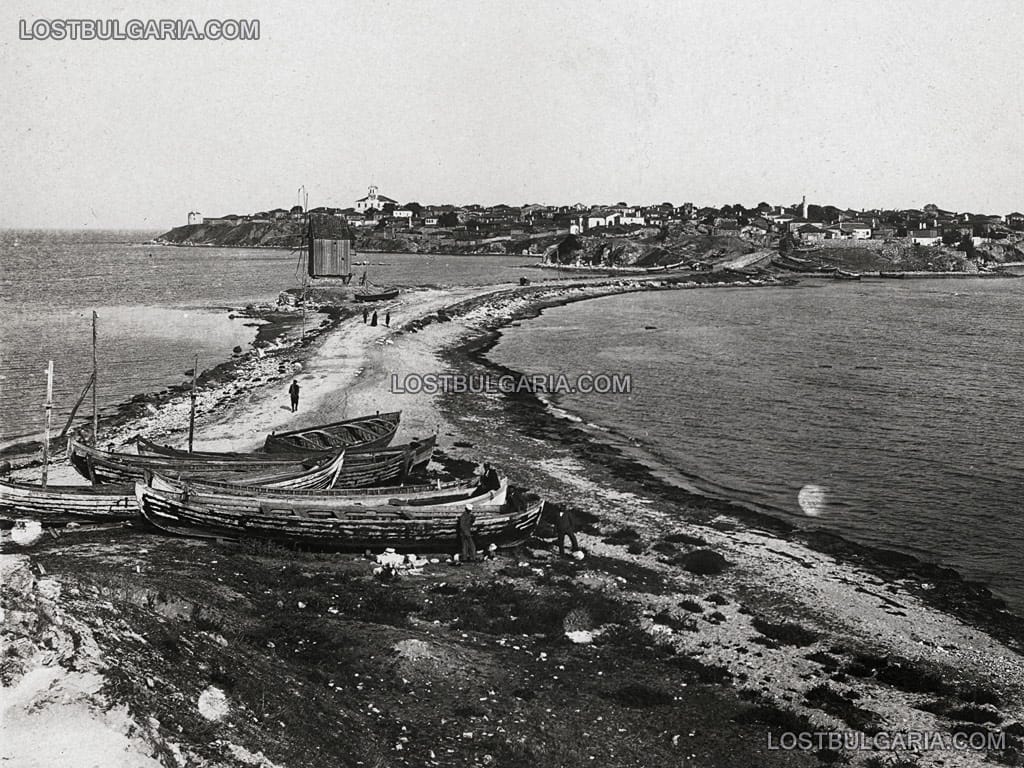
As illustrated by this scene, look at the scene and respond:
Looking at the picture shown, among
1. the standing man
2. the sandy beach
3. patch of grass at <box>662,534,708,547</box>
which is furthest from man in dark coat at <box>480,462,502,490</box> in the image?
patch of grass at <box>662,534,708,547</box>

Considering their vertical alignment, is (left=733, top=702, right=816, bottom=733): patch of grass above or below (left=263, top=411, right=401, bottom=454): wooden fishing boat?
below

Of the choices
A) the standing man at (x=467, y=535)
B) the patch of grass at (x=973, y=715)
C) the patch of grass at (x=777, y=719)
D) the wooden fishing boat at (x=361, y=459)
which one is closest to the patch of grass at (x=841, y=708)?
the patch of grass at (x=777, y=719)

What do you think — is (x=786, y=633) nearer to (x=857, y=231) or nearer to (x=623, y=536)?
(x=623, y=536)

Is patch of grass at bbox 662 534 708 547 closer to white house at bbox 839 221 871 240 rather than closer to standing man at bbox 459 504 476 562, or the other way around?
standing man at bbox 459 504 476 562

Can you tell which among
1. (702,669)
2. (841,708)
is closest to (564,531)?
(702,669)

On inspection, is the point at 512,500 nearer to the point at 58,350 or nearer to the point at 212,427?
the point at 212,427
